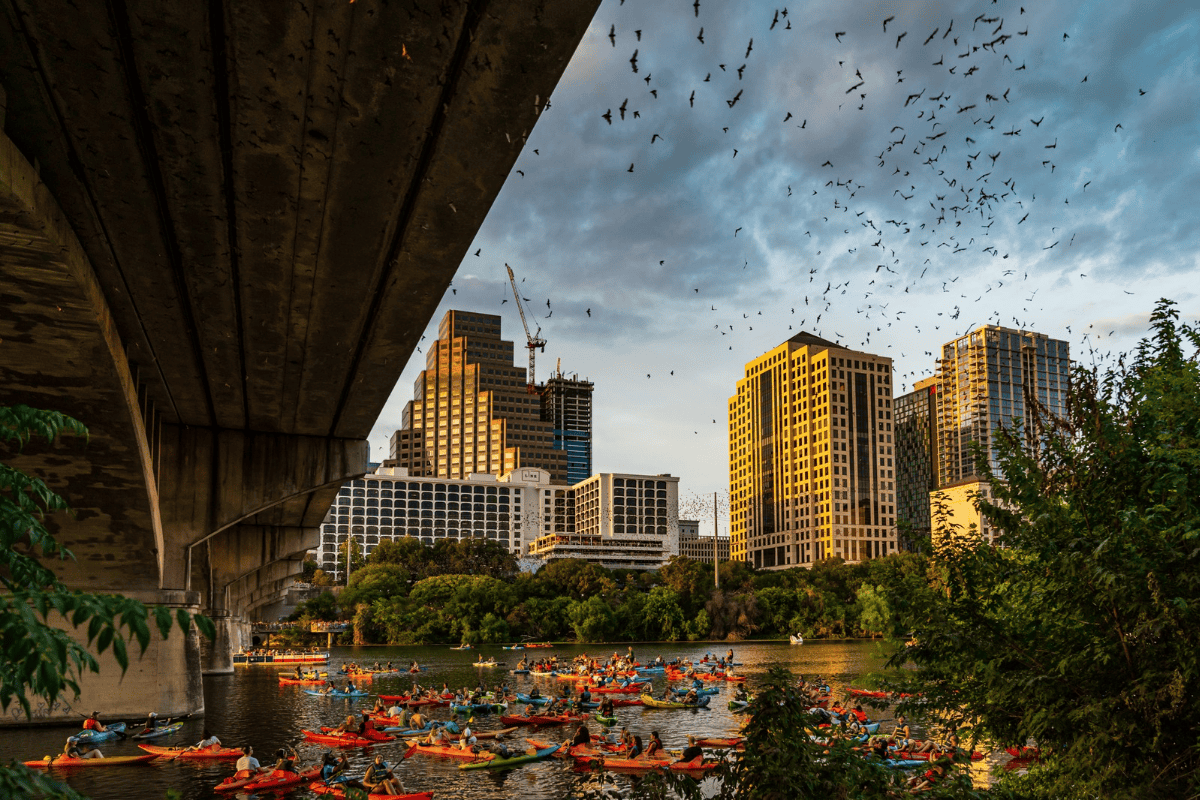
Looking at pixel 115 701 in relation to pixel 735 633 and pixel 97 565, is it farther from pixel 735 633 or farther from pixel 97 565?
pixel 735 633

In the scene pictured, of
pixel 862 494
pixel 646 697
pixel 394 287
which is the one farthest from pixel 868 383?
pixel 394 287

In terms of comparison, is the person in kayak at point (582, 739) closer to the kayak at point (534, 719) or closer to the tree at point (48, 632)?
the kayak at point (534, 719)

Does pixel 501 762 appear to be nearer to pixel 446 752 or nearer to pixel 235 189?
pixel 446 752

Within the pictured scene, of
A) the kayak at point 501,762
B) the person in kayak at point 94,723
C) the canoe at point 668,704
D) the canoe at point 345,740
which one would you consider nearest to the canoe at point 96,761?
the person in kayak at point 94,723

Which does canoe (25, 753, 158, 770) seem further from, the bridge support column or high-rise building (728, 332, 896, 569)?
high-rise building (728, 332, 896, 569)

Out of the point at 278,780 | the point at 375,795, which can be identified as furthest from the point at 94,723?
the point at 375,795

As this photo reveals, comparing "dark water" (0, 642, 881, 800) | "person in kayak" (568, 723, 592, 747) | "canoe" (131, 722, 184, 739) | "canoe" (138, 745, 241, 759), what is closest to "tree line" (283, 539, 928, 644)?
"dark water" (0, 642, 881, 800)
